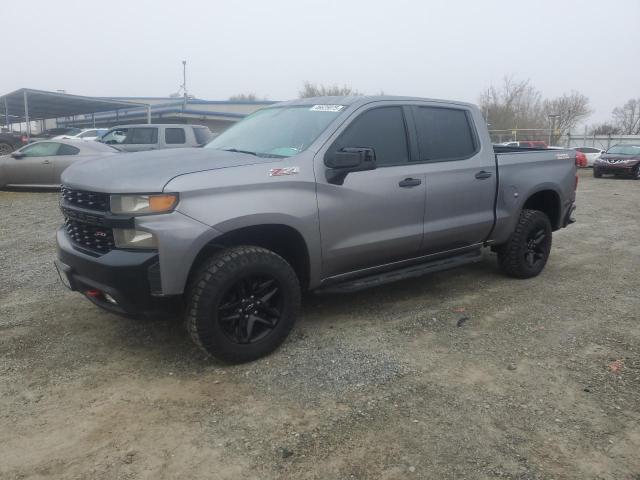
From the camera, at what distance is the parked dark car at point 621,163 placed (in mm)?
20938

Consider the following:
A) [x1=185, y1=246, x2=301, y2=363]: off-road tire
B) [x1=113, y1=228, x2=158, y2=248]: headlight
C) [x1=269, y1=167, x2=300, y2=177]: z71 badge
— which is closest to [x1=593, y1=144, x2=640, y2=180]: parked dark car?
[x1=269, y1=167, x2=300, y2=177]: z71 badge

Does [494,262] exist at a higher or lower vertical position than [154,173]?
lower

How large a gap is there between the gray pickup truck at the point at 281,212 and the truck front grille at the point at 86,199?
0.5 inches

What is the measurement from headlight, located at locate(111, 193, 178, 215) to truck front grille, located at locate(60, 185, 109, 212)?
0.14 m

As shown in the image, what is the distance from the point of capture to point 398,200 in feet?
13.7

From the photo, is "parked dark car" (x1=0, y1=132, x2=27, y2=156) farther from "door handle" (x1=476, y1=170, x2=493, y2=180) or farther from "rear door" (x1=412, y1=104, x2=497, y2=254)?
"door handle" (x1=476, y1=170, x2=493, y2=180)

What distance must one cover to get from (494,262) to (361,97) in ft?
10.4

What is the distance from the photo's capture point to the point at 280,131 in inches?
163

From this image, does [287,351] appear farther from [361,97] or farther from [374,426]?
[361,97]

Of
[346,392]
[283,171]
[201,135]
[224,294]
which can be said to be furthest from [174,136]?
[346,392]

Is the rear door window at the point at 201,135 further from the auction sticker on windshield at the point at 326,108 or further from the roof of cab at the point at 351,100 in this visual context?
the auction sticker on windshield at the point at 326,108

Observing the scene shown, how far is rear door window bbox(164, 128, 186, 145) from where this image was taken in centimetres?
1296

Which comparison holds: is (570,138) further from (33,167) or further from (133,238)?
(133,238)

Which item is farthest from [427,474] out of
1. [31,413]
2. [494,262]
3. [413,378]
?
[494,262]
